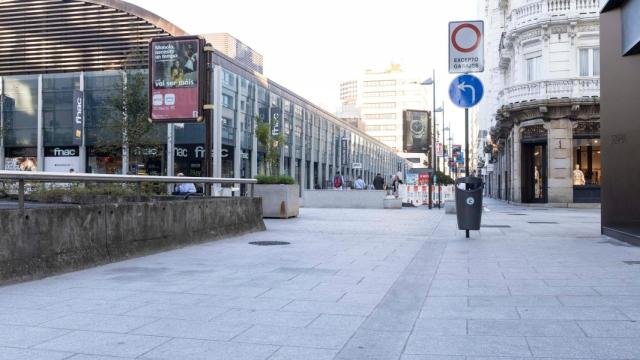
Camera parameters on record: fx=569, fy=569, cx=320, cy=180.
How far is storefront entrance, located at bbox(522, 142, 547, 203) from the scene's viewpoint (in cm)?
3003

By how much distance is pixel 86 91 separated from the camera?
42.7 m

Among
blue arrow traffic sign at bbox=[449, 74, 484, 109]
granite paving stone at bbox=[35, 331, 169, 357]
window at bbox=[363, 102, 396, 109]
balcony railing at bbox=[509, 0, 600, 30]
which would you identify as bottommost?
granite paving stone at bbox=[35, 331, 169, 357]

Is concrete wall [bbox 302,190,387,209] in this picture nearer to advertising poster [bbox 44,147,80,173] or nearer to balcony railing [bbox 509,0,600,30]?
balcony railing [bbox 509,0,600,30]

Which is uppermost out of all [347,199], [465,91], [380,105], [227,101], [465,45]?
[380,105]

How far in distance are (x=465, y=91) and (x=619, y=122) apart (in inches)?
126

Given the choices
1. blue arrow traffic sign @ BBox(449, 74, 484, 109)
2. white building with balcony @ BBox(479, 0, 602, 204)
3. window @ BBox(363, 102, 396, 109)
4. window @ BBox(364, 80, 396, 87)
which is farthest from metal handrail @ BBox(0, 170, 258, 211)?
window @ BBox(364, 80, 396, 87)

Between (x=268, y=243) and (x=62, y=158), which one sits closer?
(x=268, y=243)

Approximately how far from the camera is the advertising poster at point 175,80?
13766 mm

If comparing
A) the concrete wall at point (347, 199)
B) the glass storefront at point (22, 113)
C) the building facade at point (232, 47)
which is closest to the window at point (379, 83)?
the building facade at point (232, 47)

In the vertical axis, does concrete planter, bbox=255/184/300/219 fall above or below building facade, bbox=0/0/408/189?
below

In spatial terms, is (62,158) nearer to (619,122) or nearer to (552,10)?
(552,10)

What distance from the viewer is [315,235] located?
12664 millimetres

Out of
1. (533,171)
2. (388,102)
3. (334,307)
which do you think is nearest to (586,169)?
(533,171)

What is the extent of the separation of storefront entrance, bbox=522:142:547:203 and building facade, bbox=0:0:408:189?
1915cm
